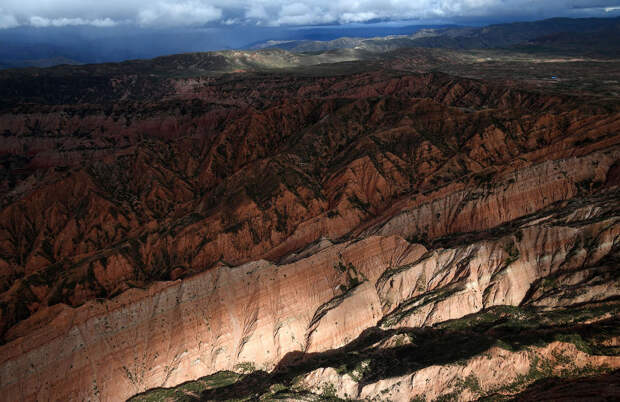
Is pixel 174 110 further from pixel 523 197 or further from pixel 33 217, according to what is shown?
pixel 523 197

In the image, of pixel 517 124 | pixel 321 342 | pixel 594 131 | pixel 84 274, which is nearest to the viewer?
pixel 321 342

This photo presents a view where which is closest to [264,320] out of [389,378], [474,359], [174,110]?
[389,378]

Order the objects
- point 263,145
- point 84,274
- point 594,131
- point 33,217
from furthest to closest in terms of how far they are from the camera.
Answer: point 263,145 < point 33,217 < point 594,131 < point 84,274

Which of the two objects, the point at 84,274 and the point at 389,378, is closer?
the point at 389,378

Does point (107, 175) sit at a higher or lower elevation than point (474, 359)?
higher

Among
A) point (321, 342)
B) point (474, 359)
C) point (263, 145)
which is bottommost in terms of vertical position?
point (321, 342)

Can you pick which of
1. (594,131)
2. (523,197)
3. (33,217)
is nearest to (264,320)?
(523,197)
